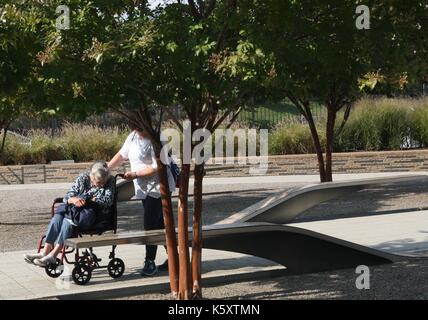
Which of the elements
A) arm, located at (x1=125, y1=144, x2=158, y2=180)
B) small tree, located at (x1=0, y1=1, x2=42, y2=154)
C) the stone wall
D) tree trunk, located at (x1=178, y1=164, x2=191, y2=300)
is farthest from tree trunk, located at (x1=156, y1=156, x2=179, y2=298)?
the stone wall

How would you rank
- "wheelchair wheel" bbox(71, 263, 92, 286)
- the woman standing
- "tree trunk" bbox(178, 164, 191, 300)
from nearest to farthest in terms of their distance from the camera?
"tree trunk" bbox(178, 164, 191, 300) → "wheelchair wheel" bbox(71, 263, 92, 286) → the woman standing

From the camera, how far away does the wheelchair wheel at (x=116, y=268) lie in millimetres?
7915

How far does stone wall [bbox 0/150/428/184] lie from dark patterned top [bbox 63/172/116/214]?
36.5ft

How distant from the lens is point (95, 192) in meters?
8.12

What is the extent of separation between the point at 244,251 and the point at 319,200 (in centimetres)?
363

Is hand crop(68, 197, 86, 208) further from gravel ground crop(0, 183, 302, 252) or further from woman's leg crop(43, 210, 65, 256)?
gravel ground crop(0, 183, 302, 252)

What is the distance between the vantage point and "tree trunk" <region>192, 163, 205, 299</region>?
263 inches

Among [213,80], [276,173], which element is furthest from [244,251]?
[276,173]

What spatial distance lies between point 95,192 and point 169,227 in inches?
68.7

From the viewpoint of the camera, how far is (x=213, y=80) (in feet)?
19.0

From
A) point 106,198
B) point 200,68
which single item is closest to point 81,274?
point 106,198

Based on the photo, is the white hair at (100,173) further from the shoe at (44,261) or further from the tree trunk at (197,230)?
the tree trunk at (197,230)

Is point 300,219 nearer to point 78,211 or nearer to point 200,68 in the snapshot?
point 78,211
